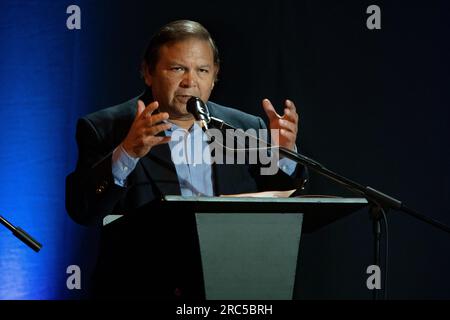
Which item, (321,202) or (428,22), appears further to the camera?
(428,22)

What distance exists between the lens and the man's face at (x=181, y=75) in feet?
9.66

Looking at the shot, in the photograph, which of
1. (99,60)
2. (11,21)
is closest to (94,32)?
(99,60)

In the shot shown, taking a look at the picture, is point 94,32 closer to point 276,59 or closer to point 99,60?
point 99,60

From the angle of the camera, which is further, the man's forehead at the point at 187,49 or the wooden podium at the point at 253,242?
the man's forehead at the point at 187,49

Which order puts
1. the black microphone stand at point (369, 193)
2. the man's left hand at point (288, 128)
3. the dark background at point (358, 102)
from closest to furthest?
the black microphone stand at point (369, 193), the man's left hand at point (288, 128), the dark background at point (358, 102)

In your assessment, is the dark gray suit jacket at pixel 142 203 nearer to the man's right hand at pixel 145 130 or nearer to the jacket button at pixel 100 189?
the jacket button at pixel 100 189

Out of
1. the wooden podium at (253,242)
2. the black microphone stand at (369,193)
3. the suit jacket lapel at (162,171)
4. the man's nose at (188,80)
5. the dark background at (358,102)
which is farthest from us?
the dark background at (358,102)

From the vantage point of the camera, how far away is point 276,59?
11.6 feet

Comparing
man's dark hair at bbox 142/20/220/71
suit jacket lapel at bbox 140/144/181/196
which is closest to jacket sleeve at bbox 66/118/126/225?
suit jacket lapel at bbox 140/144/181/196

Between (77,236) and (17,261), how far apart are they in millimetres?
291

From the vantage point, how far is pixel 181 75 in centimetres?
296

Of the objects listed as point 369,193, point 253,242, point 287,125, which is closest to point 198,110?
point 287,125

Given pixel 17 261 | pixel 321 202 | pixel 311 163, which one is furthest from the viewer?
pixel 17 261

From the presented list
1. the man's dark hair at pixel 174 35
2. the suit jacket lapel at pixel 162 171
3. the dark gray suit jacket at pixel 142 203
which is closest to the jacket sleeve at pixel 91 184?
the dark gray suit jacket at pixel 142 203
